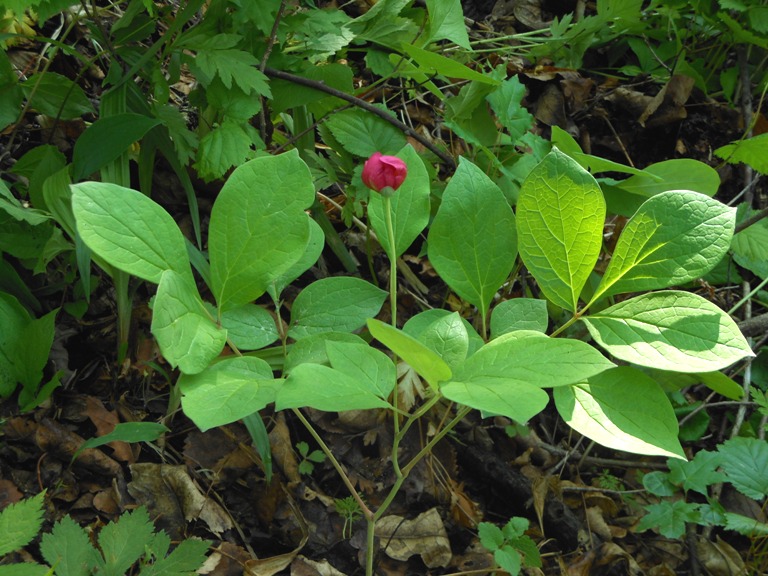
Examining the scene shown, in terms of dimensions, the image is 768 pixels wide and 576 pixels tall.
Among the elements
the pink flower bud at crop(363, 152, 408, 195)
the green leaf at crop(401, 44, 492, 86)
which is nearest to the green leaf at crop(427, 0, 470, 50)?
the green leaf at crop(401, 44, 492, 86)

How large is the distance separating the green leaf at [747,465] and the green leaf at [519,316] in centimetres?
88

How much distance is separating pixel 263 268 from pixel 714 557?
1.37 meters

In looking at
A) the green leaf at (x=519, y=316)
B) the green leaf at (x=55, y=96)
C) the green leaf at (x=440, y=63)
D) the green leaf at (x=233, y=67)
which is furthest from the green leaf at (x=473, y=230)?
the green leaf at (x=55, y=96)

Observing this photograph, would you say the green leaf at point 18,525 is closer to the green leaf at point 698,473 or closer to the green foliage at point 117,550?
the green foliage at point 117,550

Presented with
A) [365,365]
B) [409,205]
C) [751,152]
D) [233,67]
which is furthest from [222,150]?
[751,152]

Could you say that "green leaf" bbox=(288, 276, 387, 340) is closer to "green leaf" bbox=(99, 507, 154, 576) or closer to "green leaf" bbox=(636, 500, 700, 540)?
"green leaf" bbox=(99, 507, 154, 576)

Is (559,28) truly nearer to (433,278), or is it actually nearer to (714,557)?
(433,278)

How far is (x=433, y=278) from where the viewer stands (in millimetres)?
1810

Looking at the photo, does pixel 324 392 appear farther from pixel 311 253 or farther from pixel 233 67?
pixel 233 67

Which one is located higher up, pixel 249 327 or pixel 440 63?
pixel 440 63

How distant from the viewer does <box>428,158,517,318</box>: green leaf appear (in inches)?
32.6

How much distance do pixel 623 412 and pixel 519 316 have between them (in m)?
0.18

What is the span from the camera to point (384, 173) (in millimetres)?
819

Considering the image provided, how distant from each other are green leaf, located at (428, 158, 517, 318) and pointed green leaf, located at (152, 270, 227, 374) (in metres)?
0.31
